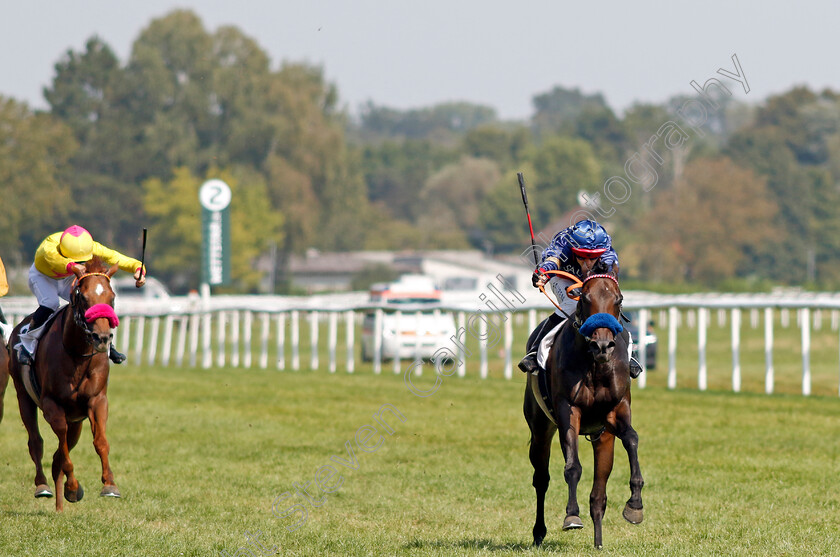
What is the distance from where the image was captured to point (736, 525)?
316 inches

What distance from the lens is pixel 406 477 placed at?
10297 millimetres

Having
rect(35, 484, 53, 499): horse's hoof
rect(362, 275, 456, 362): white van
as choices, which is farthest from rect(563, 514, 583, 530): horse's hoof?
rect(362, 275, 456, 362): white van

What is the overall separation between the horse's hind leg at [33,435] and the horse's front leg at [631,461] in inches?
171

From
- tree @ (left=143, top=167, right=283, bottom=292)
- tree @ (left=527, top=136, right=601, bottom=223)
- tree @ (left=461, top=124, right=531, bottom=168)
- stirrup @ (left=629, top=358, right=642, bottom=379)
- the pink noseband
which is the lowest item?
stirrup @ (left=629, top=358, right=642, bottom=379)

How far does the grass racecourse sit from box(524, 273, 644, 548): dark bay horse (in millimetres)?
468

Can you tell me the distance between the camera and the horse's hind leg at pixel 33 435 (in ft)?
29.8

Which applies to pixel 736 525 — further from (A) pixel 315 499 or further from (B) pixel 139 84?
(B) pixel 139 84

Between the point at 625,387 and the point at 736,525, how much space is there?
66.6 inches

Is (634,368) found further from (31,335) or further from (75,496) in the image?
(31,335)

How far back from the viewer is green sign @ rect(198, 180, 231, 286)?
26672mm

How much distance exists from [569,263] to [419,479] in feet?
11.1

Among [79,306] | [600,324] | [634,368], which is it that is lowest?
[634,368]

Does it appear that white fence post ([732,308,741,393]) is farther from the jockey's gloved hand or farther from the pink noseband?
the pink noseband

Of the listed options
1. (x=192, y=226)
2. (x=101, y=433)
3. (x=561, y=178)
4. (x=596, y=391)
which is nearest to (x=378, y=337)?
(x=101, y=433)
